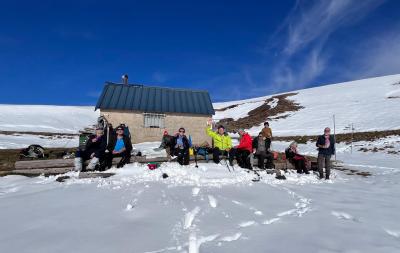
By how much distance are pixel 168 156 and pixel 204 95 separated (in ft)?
45.3

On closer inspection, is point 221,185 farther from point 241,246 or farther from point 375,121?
point 375,121

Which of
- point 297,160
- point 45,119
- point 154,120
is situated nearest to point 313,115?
point 154,120

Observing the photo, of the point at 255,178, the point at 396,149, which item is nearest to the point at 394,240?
the point at 255,178

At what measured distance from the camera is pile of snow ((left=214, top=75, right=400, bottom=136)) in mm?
40875

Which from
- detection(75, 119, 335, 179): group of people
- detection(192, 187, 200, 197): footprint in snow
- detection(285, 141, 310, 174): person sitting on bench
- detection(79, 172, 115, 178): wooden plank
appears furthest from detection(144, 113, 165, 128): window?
detection(192, 187, 200, 197): footprint in snow

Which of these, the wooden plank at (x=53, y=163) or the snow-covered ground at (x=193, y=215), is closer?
the snow-covered ground at (x=193, y=215)

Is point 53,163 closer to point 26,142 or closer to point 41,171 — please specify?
point 41,171

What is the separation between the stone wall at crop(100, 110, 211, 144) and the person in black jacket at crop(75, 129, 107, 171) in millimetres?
11200

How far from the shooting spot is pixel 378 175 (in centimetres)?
1370

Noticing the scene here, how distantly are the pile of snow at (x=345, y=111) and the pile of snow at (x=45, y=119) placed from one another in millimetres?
28828

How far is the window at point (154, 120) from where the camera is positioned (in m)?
23.6

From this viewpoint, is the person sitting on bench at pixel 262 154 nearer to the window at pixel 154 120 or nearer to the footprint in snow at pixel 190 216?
the footprint in snow at pixel 190 216

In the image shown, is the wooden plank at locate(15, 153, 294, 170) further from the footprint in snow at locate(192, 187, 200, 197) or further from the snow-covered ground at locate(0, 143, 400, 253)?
the footprint in snow at locate(192, 187, 200, 197)

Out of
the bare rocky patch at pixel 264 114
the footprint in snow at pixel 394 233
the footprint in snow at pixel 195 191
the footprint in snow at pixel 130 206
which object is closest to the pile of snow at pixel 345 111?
the bare rocky patch at pixel 264 114
